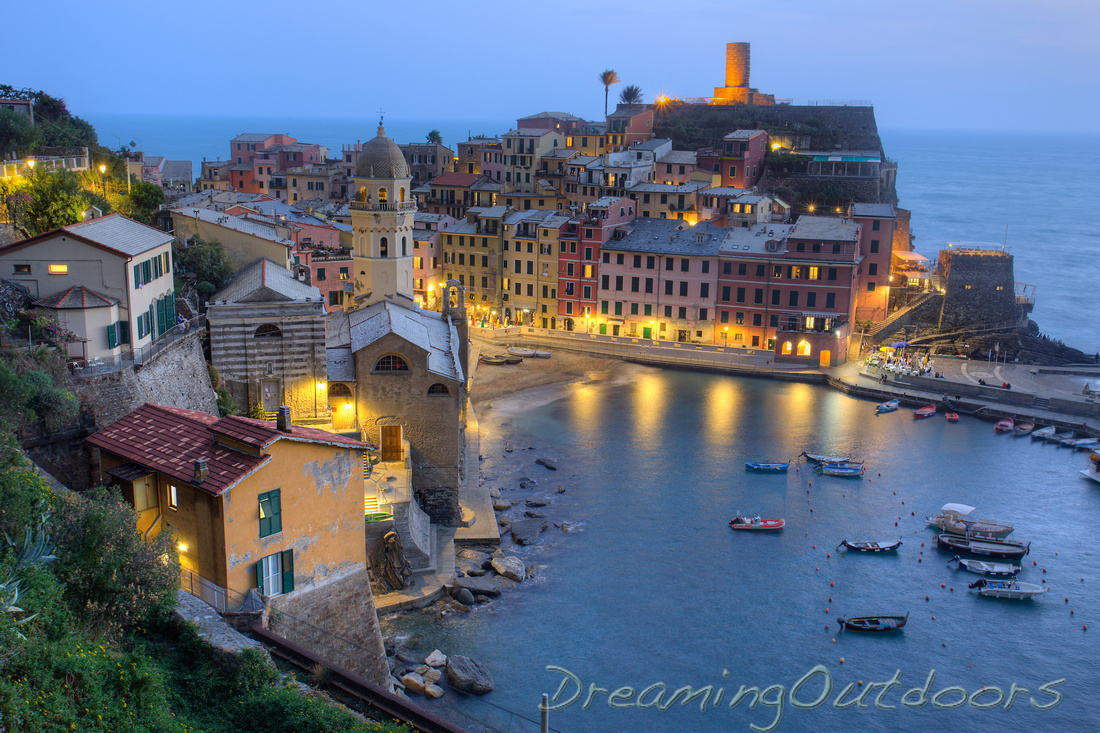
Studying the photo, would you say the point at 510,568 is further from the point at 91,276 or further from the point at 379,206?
the point at 379,206

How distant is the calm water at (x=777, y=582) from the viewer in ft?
87.3

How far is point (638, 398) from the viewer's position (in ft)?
183

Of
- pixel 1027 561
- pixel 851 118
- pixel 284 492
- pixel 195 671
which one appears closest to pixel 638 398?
pixel 1027 561

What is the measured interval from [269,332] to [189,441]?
12130 mm

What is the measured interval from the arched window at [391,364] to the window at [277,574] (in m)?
12.6

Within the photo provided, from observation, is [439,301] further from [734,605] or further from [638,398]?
[734,605]

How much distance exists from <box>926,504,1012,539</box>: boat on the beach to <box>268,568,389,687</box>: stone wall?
23988 mm

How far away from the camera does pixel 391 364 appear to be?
33.9m

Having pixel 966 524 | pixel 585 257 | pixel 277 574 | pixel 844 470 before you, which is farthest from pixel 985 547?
pixel 585 257

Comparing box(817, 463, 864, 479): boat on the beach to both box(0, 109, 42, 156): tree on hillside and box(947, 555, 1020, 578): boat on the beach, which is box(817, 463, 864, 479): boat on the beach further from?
box(0, 109, 42, 156): tree on hillside

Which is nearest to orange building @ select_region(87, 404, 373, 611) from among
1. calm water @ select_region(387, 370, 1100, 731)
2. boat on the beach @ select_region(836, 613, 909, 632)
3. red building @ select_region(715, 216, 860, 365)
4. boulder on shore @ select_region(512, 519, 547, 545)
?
calm water @ select_region(387, 370, 1100, 731)

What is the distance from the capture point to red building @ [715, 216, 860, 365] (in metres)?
60.9

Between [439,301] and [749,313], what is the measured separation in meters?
23.7

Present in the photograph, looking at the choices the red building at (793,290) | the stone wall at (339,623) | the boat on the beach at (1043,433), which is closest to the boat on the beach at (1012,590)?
the boat on the beach at (1043,433)
